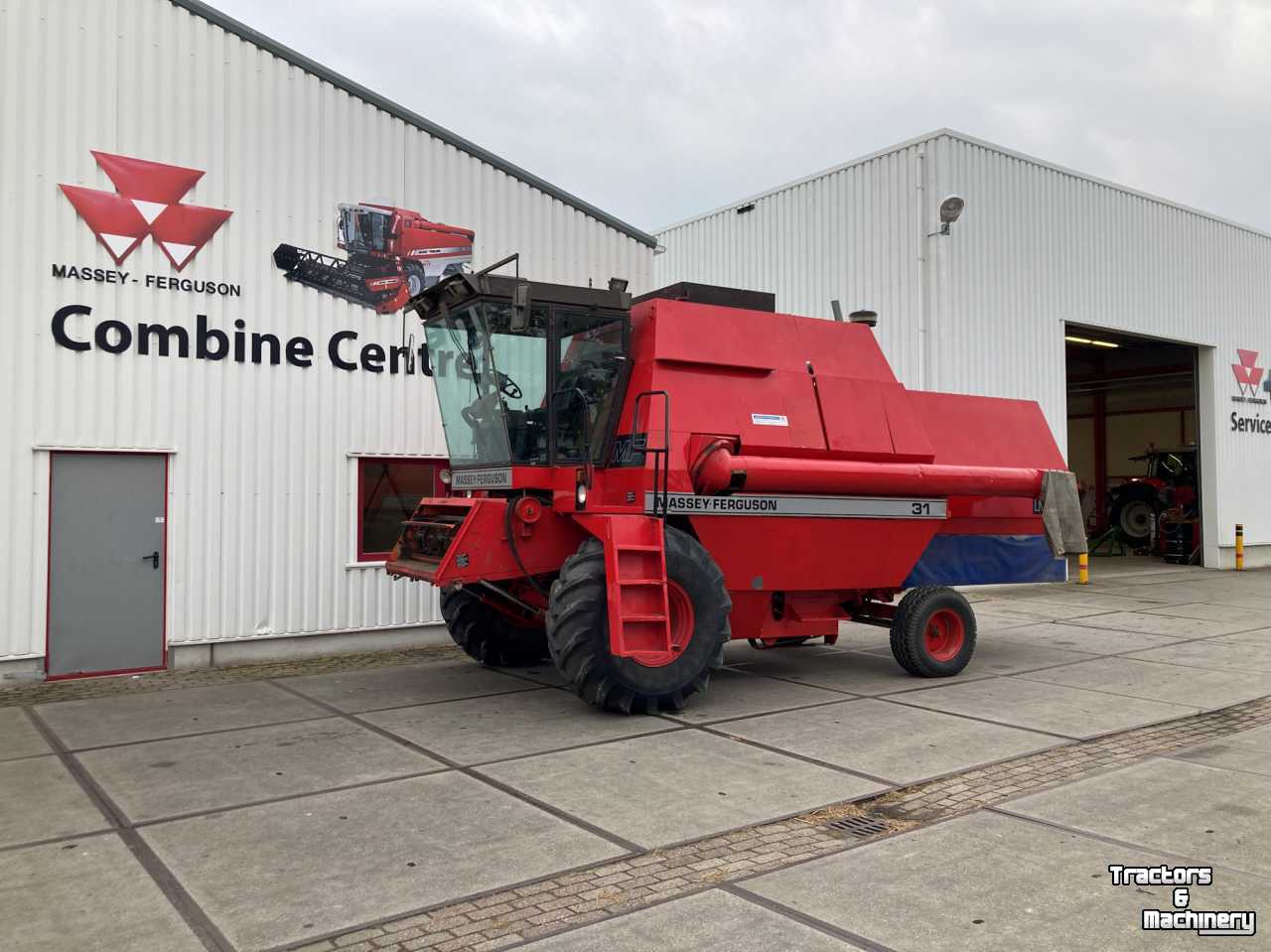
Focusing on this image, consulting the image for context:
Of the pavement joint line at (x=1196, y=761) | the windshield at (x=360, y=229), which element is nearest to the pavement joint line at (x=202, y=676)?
the windshield at (x=360, y=229)

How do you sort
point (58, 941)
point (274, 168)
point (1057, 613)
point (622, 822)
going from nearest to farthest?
point (58, 941), point (622, 822), point (274, 168), point (1057, 613)

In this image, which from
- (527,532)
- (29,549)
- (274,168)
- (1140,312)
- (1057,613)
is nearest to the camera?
(527,532)

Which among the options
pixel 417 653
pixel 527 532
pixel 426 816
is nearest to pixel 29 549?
pixel 417 653

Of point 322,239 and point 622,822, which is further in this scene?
point 322,239

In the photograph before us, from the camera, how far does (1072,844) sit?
4.54 meters

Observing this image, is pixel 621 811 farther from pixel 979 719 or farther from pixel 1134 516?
pixel 1134 516

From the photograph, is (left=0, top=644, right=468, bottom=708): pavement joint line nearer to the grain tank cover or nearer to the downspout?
the grain tank cover

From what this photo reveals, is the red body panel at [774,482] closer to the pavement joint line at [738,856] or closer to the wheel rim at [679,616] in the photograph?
the wheel rim at [679,616]

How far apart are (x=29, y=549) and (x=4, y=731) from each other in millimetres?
2198

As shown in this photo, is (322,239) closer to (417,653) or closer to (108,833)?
(417,653)

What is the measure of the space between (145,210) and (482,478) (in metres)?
4.33

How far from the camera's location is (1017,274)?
16.5 meters

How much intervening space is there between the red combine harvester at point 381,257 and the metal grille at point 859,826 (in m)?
7.48

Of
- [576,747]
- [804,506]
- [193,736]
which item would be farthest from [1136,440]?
[193,736]
